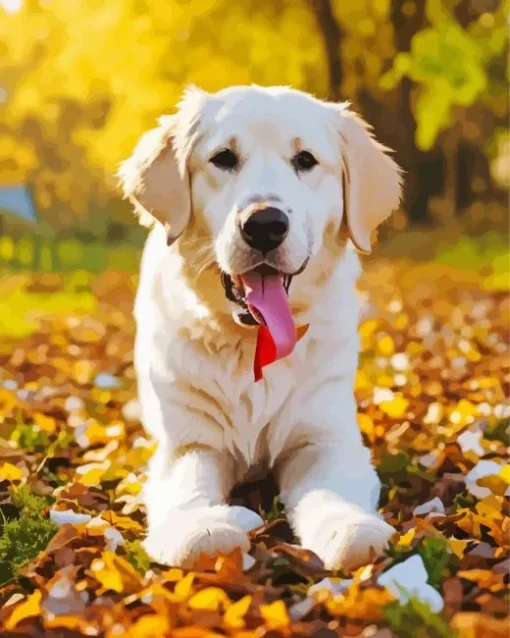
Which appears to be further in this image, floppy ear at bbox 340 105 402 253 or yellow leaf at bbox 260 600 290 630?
floppy ear at bbox 340 105 402 253

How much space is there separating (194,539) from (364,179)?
1.42m

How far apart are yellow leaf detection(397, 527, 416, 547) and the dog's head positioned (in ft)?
2.60

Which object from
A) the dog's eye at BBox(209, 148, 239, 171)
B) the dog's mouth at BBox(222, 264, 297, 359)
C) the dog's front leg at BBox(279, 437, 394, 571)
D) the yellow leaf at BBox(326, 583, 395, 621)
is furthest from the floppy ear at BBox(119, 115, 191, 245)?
the yellow leaf at BBox(326, 583, 395, 621)

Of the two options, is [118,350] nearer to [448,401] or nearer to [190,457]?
[448,401]

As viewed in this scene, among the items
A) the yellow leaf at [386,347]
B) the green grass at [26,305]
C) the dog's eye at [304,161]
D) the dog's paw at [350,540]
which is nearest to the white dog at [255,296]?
the dog's eye at [304,161]

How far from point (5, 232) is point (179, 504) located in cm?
320

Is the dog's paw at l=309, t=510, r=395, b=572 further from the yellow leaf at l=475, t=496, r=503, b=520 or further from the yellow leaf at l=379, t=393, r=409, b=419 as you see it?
the yellow leaf at l=379, t=393, r=409, b=419

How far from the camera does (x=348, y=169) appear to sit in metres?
3.21

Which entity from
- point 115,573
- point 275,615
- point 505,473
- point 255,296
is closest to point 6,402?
point 255,296

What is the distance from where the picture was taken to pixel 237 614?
7.49 feet

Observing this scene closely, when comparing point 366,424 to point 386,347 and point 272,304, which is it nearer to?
point 272,304

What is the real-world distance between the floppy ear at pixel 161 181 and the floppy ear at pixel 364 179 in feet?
1.87

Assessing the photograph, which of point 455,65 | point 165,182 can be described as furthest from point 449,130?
point 165,182

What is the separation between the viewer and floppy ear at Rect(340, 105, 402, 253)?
10.6 feet
